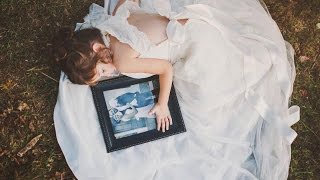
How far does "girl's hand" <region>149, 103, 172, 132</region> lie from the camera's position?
323cm

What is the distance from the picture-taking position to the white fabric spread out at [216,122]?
3217mm

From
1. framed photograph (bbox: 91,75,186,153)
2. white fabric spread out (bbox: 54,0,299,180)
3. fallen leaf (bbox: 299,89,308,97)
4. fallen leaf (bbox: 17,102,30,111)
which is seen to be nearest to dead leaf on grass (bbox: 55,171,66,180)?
white fabric spread out (bbox: 54,0,299,180)

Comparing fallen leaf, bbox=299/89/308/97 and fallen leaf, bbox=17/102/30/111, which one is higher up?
fallen leaf, bbox=17/102/30/111

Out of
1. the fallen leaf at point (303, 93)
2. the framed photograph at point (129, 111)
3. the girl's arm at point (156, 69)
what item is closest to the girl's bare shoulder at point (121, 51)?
the girl's arm at point (156, 69)

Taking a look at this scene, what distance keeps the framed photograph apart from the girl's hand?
4 cm

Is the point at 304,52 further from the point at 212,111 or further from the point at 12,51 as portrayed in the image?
the point at 12,51

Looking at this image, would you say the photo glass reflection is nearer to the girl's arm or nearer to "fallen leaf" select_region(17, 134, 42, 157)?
the girl's arm

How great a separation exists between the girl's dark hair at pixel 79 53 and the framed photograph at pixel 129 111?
381 mm

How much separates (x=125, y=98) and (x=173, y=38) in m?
0.57

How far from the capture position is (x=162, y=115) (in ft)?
10.6

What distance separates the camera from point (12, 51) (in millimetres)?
3498

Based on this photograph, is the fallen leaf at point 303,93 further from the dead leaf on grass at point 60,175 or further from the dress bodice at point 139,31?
the dead leaf on grass at point 60,175

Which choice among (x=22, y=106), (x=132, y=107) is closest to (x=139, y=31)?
(x=132, y=107)

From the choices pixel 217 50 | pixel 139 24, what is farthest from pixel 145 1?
pixel 217 50
